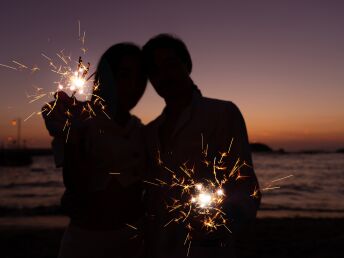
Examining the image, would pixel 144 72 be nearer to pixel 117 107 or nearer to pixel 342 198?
pixel 117 107

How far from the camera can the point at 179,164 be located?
267 centimetres

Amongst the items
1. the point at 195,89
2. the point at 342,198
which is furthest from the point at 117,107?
the point at 342,198

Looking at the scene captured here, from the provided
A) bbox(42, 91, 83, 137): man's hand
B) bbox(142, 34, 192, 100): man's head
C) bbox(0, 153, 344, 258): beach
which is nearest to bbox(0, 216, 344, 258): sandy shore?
bbox(0, 153, 344, 258): beach

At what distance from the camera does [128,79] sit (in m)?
2.93

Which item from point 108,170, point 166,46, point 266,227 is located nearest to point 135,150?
point 108,170

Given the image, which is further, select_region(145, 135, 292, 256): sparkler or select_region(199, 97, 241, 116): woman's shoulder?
select_region(199, 97, 241, 116): woman's shoulder

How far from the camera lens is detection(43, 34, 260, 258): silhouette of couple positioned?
8.46ft

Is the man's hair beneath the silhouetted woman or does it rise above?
above

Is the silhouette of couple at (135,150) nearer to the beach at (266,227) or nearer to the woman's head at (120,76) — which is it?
the woman's head at (120,76)

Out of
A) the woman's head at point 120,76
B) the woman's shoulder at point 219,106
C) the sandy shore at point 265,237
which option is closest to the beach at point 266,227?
the sandy shore at point 265,237

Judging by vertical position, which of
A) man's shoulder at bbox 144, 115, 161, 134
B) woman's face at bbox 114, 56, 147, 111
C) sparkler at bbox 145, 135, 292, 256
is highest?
woman's face at bbox 114, 56, 147, 111

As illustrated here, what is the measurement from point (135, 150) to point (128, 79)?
0.58m

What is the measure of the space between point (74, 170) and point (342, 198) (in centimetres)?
2168

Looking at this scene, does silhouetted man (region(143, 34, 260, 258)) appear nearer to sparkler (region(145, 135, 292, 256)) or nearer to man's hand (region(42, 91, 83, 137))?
sparkler (region(145, 135, 292, 256))
